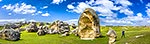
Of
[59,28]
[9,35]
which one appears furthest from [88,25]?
[9,35]

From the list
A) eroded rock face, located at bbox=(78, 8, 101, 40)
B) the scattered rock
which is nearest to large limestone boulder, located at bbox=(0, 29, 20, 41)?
eroded rock face, located at bbox=(78, 8, 101, 40)

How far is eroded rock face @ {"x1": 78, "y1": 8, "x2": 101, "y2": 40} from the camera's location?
2908 inches

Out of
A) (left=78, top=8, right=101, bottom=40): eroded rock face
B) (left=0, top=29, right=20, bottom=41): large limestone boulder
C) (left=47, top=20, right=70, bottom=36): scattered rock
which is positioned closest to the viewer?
(left=0, top=29, right=20, bottom=41): large limestone boulder

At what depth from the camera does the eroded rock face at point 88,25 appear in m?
73.9

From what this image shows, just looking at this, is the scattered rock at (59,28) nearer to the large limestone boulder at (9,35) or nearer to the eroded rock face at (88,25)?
the eroded rock face at (88,25)

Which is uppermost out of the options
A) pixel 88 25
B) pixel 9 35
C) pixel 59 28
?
pixel 88 25

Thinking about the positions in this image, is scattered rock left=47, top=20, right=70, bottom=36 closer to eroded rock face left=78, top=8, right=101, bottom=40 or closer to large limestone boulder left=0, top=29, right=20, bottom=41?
eroded rock face left=78, top=8, right=101, bottom=40

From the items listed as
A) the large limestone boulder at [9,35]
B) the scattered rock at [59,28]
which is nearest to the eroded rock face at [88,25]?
the scattered rock at [59,28]

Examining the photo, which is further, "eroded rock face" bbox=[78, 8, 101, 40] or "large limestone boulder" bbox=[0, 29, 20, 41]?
"eroded rock face" bbox=[78, 8, 101, 40]

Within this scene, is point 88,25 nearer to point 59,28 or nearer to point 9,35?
point 59,28

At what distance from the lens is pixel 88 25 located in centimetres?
7644

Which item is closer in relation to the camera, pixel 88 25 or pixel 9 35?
pixel 9 35

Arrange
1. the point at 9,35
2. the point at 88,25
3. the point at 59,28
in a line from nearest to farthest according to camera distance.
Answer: the point at 9,35
the point at 88,25
the point at 59,28

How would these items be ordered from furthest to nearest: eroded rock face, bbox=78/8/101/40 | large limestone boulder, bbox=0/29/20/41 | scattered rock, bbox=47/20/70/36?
1. scattered rock, bbox=47/20/70/36
2. eroded rock face, bbox=78/8/101/40
3. large limestone boulder, bbox=0/29/20/41
